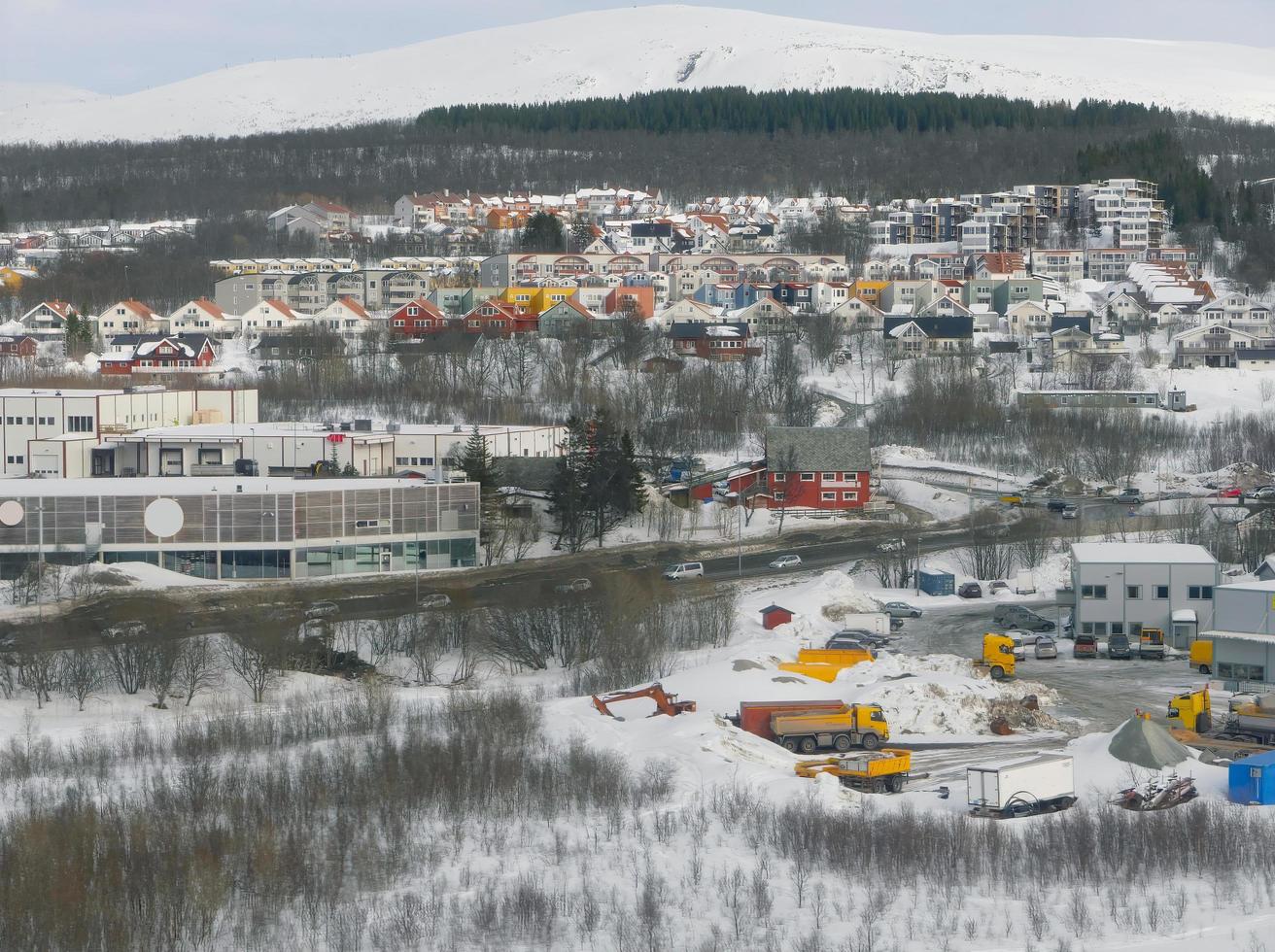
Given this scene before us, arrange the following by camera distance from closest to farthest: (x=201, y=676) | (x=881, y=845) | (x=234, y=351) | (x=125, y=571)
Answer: (x=881, y=845), (x=201, y=676), (x=125, y=571), (x=234, y=351)

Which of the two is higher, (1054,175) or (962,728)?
(1054,175)

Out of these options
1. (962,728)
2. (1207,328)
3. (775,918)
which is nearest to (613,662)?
(962,728)

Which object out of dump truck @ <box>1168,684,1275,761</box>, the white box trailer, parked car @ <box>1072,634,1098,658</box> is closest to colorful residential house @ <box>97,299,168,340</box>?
the white box trailer

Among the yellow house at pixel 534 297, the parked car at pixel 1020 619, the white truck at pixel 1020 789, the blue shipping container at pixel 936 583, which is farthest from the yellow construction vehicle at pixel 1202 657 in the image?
the yellow house at pixel 534 297

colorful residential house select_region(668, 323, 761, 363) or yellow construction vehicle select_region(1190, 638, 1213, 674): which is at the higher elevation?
colorful residential house select_region(668, 323, 761, 363)

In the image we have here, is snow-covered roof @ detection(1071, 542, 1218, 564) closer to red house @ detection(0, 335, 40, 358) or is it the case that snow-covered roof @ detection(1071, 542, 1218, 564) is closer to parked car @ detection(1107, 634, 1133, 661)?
parked car @ detection(1107, 634, 1133, 661)

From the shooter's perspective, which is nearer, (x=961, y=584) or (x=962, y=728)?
(x=962, y=728)

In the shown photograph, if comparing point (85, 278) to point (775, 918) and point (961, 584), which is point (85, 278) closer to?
point (961, 584)
